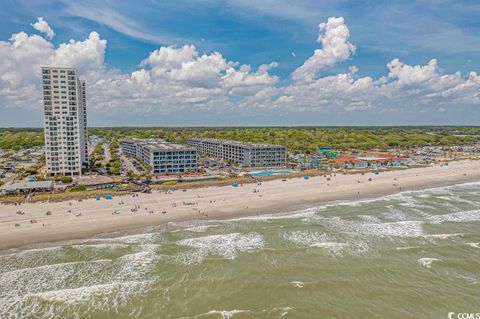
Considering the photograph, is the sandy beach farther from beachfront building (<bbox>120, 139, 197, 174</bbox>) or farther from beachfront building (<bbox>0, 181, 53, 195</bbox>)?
beachfront building (<bbox>120, 139, 197, 174</bbox>)

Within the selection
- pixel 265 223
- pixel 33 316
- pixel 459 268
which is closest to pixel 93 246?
pixel 33 316

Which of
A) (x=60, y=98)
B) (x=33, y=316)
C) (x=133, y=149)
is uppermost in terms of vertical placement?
(x=60, y=98)

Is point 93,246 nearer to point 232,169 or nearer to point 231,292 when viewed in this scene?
point 231,292

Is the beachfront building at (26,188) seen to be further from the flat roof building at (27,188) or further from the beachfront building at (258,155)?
the beachfront building at (258,155)

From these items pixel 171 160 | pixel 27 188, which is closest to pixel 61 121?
pixel 27 188

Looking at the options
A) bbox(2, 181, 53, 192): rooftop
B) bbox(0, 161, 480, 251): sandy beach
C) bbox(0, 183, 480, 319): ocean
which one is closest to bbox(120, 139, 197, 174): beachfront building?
bbox(0, 161, 480, 251): sandy beach

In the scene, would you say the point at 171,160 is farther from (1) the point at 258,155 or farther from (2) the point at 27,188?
(2) the point at 27,188
